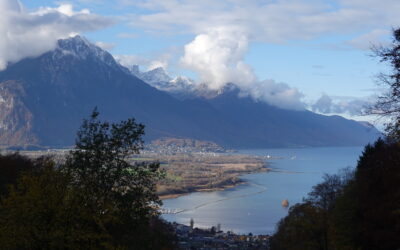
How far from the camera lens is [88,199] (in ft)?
48.8

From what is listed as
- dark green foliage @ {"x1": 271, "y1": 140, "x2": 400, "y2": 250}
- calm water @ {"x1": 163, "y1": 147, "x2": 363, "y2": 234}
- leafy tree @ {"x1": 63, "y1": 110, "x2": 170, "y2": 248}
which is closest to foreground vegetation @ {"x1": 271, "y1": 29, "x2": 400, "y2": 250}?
dark green foliage @ {"x1": 271, "y1": 140, "x2": 400, "y2": 250}

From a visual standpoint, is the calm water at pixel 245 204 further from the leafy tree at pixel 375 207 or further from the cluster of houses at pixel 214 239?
the leafy tree at pixel 375 207

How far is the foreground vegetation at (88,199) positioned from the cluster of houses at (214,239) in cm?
4343

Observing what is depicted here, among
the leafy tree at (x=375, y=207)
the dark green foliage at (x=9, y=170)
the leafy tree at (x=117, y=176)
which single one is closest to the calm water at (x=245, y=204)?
the dark green foliage at (x=9, y=170)

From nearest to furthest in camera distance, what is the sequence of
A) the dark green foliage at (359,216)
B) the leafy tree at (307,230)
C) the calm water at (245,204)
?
the dark green foliage at (359,216), the leafy tree at (307,230), the calm water at (245,204)

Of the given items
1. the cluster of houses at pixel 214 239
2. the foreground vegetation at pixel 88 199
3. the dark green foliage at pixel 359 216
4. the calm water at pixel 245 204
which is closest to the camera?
the foreground vegetation at pixel 88 199

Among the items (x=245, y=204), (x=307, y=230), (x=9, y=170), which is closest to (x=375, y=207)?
(x=307, y=230)

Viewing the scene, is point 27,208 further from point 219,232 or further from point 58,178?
point 219,232

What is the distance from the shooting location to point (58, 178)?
1409 centimetres

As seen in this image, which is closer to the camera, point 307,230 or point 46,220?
point 46,220

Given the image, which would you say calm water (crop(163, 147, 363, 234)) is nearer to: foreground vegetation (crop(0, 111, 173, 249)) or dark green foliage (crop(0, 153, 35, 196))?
dark green foliage (crop(0, 153, 35, 196))

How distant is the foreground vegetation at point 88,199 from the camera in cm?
1267

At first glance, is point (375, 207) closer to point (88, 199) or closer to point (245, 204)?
point (88, 199)

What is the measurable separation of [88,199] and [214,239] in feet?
194
